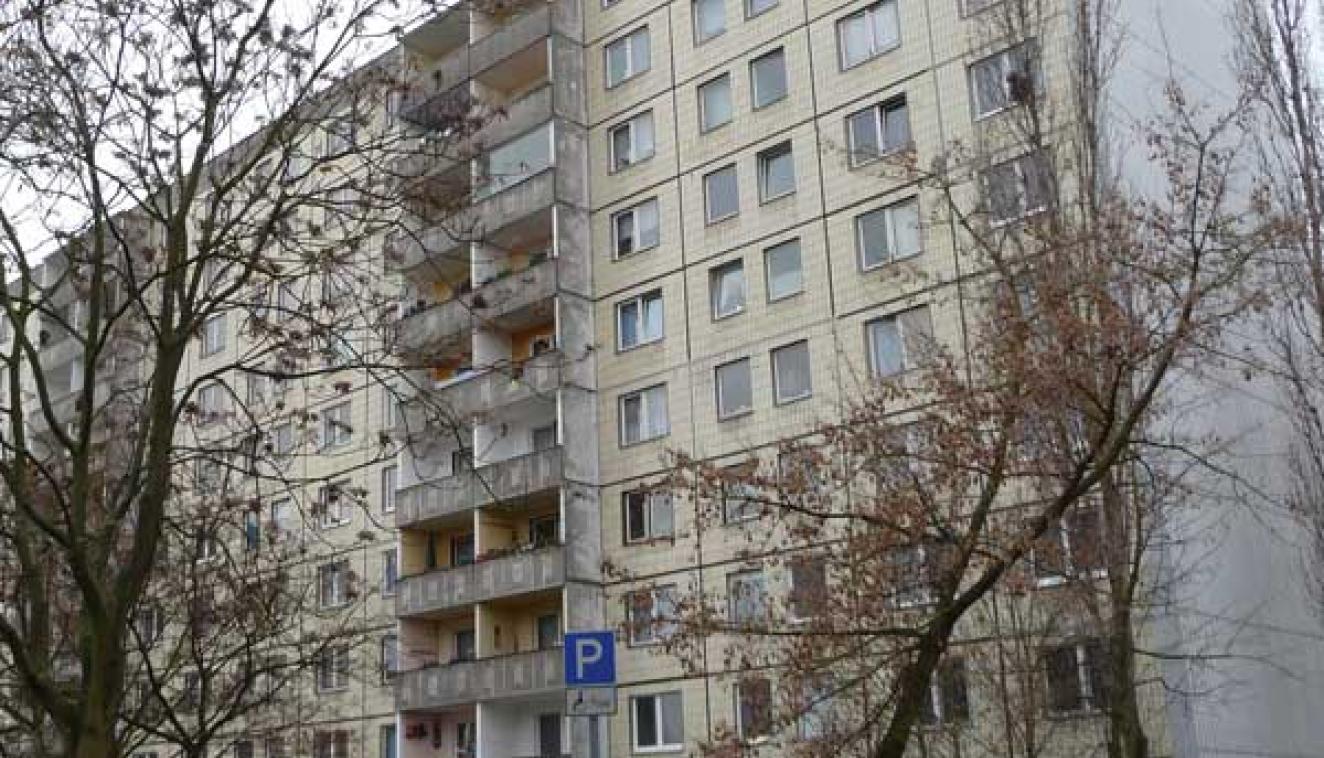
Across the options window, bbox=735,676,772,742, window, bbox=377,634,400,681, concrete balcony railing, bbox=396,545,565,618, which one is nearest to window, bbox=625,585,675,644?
window, bbox=735,676,772,742

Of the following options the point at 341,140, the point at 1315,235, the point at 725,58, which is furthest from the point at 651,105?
the point at 341,140

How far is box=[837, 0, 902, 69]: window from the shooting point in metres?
29.1

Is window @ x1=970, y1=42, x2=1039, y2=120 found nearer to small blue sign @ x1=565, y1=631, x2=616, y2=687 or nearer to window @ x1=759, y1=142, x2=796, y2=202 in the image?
window @ x1=759, y1=142, x2=796, y2=202

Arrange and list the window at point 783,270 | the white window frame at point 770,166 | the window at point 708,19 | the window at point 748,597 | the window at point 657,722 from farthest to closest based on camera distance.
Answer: the window at point 708,19, the white window frame at point 770,166, the window at point 783,270, the window at point 657,722, the window at point 748,597

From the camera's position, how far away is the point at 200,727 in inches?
733

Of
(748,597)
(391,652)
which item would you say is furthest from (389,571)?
(748,597)

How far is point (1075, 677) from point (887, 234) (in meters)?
10.5

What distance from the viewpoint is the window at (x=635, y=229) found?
108 ft

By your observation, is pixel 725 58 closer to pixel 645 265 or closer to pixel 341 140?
pixel 645 265

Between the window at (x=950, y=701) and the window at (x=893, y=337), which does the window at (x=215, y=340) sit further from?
the window at (x=950, y=701)

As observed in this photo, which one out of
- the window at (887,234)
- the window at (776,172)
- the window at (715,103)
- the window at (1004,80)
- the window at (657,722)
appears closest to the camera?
the window at (1004,80)

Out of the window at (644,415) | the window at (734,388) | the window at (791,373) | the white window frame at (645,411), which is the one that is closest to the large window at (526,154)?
the white window frame at (645,411)

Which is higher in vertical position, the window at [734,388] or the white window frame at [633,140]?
the white window frame at [633,140]

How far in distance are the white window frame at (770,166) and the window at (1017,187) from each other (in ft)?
29.0
